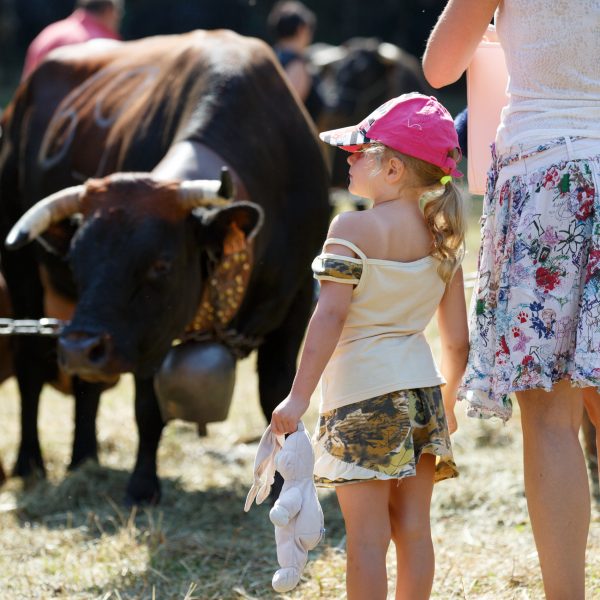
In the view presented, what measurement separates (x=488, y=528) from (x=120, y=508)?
5.63 ft

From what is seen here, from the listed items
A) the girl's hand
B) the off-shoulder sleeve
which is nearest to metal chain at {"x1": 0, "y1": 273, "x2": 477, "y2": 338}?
the off-shoulder sleeve

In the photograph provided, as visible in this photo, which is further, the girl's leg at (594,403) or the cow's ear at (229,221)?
the cow's ear at (229,221)

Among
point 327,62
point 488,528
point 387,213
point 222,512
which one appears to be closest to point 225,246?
point 222,512

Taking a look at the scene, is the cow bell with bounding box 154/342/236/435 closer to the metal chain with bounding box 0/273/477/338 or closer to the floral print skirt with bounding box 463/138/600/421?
the metal chain with bounding box 0/273/477/338

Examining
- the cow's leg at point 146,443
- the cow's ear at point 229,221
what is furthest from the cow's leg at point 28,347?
the cow's ear at point 229,221

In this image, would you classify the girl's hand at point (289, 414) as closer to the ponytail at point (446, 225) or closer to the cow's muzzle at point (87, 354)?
the ponytail at point (446, 225)

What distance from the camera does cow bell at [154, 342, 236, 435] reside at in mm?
5281

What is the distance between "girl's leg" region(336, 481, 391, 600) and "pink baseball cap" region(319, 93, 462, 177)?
2.79 feet

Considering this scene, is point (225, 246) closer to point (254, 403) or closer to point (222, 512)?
point (222, 512)

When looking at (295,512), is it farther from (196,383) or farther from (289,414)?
(196,383)

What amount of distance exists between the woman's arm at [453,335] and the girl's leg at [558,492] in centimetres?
24

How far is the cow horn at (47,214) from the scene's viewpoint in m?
5.36

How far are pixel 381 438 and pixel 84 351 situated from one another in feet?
6.78

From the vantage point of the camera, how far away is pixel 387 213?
310cm
